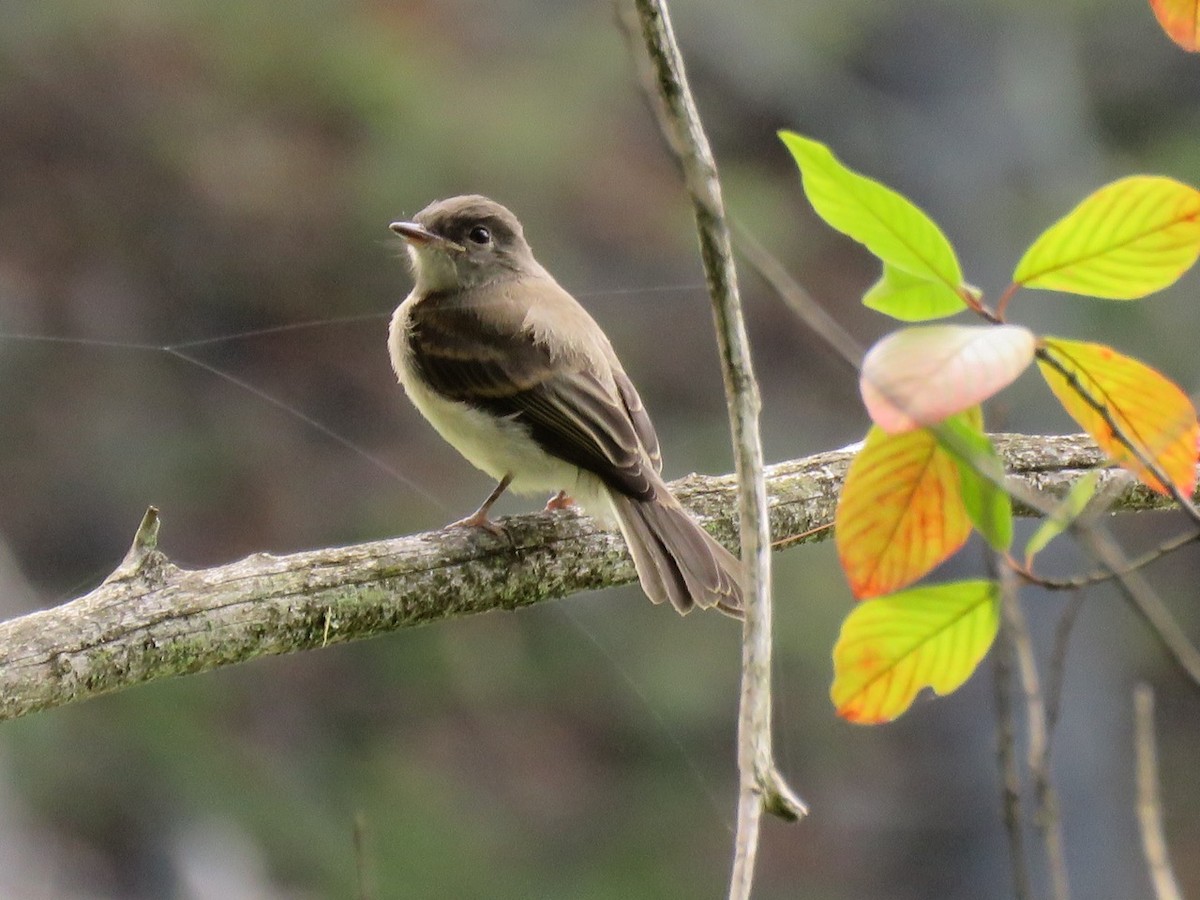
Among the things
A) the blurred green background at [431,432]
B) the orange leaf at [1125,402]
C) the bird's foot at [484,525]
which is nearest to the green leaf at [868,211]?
the orange leaf at [1125,402]

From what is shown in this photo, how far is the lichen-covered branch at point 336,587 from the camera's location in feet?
7.20

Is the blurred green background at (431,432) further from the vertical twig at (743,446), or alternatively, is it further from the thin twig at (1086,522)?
the thin twig at (1086,522)

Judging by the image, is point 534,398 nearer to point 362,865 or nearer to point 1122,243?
point 362,865

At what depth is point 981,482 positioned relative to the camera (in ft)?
3.85

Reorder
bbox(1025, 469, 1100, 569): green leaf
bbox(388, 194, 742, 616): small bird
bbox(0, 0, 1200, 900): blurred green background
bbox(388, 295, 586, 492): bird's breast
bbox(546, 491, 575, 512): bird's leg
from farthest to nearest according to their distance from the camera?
bbox(0, 0, 1200, 900): blurred green background → bbox(546, 491, 575, 512): bird's leg → bbox(388, 295, 586, 492): bird's breast → bbox(388, 194, 742, 616): small bird → bbox(1025, 469, 1100, 569): green leaf

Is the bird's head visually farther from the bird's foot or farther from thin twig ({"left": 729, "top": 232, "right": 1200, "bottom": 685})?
thin twig ({"left": 729, "top": 232, "right": 1200, "bottom": 685})

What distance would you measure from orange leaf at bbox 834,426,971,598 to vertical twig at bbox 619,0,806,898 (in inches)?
5.1

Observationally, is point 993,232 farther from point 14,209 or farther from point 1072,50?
point 14,209

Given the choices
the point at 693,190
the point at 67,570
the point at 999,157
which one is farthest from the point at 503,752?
the point at 693,190

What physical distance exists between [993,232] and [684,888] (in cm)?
448

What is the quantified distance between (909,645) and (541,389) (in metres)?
2.11

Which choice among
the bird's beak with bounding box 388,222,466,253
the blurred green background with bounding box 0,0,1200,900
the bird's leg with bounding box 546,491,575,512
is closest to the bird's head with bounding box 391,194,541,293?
the bird's beak with bounding box 388,222,466,253

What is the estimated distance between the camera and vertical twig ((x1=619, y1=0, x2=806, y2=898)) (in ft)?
4.11

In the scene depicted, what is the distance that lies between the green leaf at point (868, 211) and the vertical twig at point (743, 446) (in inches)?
4.4
